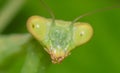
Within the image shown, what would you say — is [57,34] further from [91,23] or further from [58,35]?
[91,23]

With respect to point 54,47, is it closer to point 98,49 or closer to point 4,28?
point 98,49

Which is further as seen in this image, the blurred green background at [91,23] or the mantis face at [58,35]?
the blurred green background at [91,23]

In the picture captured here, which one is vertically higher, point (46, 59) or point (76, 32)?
point (76, 32)

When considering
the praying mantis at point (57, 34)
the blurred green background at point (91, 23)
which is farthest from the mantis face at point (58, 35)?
the blurred green background at point (91, 23)

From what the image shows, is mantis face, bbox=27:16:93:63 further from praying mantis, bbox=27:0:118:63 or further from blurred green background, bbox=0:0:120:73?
blurred green background, bbox=0:0:120:73

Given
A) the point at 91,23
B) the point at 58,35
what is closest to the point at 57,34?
the point at 58,35

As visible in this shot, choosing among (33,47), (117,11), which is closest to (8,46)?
(33,47)

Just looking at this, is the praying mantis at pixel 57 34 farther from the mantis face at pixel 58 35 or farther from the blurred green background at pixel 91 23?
the blurred green background at pixel 91 23
